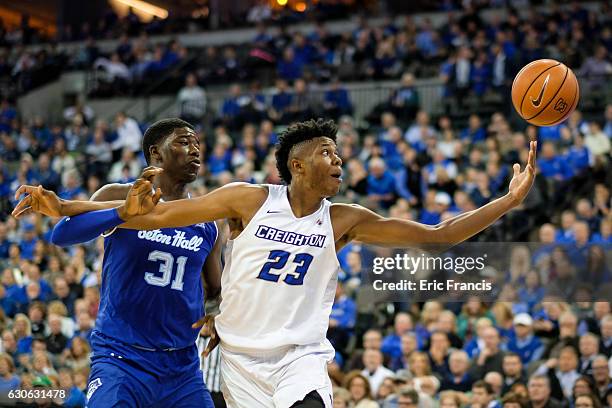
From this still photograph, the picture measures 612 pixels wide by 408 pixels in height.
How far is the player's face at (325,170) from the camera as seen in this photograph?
4.95 m

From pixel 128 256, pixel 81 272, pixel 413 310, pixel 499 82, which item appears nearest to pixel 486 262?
pixel 413 310

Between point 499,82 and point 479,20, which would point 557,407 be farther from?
point 479,20

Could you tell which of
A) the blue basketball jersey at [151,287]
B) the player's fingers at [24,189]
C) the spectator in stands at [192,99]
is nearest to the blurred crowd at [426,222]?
the spectator in stands at [192,99]

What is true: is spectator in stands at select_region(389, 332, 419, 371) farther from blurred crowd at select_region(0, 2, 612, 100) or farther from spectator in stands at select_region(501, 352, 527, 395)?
blurred crowd at select_region(0, 2, 612, 100)

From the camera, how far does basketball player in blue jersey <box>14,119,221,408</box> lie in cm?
488

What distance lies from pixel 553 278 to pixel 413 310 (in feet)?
6.27

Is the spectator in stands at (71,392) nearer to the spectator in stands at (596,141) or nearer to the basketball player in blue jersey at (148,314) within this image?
the basketball player in blue jersey at (148,314)

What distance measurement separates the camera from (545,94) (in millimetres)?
5840

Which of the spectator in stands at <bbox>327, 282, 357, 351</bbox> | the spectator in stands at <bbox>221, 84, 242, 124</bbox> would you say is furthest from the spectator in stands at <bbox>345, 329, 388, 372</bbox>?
the spectator in stands at <bbox>221, 84, 242, 124</bbox>

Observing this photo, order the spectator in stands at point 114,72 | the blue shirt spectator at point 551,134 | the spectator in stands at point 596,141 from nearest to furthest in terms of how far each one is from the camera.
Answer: the spectator in stands at point 596,141 → the blue shirt spectator at point 551,134 → the spectator in stands at point 114,72

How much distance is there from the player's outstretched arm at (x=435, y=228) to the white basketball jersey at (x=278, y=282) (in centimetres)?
21

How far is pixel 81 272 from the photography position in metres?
12.2

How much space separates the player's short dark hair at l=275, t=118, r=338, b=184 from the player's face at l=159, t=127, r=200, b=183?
487 millimetres

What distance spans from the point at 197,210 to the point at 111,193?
679 mm
